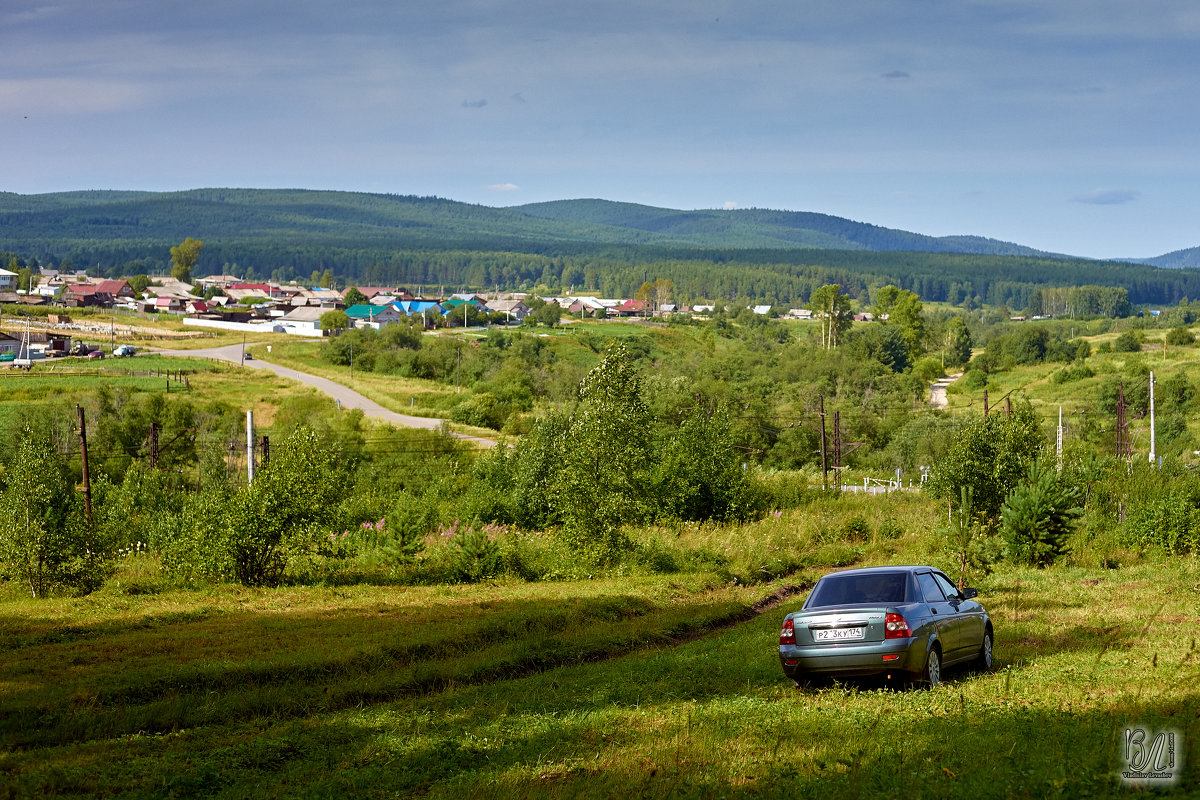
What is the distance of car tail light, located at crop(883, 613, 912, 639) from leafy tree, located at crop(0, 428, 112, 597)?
20.8m

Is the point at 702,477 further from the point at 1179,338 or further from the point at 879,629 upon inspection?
the point at 1179,338

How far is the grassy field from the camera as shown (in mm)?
9586

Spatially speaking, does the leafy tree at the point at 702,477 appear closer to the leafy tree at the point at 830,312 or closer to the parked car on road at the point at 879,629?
the parked car on road at the point at 879,629

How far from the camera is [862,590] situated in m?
13.8

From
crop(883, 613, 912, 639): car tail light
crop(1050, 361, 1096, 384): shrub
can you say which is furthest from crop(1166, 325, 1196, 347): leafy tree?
crop(883, 613, 912, 639): car tail light

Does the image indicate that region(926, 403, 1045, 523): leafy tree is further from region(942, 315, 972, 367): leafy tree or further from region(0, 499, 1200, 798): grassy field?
region(942, 315, 972, 367): leafy tree

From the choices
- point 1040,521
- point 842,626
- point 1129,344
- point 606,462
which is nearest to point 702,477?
point 606,462

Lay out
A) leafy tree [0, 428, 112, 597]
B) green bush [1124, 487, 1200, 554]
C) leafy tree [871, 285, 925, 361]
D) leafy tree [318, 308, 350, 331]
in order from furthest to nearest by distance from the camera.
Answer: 1. leafy tree [318, 308, 350, 331]
2. leafy tree [871, 285, 925, 361]
3. green bush [1124, 487, 1200, 554]
4. leafy tree [0, 428, 112, 597]

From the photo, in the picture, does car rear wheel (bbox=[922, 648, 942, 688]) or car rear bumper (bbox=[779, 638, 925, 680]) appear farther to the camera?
car rear wheel (bbox=[922, 648, 942, 688])

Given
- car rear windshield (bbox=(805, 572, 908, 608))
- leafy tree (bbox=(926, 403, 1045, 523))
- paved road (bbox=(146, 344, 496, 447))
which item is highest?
car rear windshield (bbox=(805, 572, 908, 608))

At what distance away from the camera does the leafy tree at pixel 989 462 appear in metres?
34.9

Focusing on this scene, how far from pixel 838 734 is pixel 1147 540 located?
92.0 feet

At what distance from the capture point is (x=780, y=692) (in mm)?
13586

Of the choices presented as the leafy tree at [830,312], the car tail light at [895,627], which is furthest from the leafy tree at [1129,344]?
the car tail light at [895,627]
